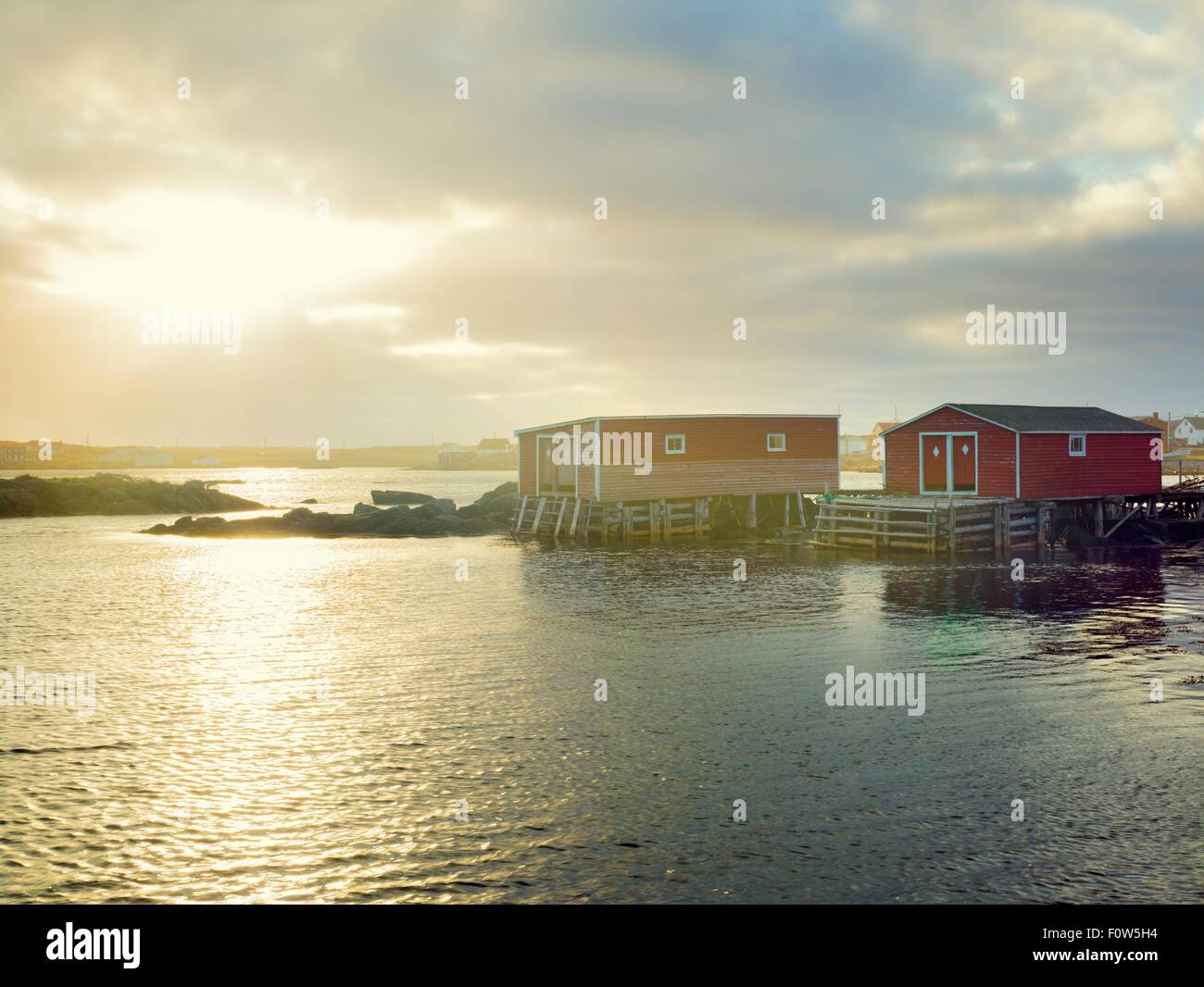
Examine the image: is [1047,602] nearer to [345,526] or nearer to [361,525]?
[361,525]

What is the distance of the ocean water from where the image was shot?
28.9 ft

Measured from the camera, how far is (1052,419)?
4369 cm

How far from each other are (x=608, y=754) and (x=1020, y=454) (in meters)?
32.9

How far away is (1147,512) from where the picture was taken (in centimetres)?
4703

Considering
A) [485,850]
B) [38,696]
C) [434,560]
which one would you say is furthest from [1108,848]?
[434,560]

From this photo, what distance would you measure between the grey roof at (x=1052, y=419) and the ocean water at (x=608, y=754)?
15.1m

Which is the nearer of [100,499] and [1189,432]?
[100,499]

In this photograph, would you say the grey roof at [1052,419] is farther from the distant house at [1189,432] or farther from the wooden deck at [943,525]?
the distant house at [1189,432]

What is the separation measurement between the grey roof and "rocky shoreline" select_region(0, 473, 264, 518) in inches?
2294

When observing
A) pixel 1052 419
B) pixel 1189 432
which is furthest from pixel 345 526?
pixel 1189 432

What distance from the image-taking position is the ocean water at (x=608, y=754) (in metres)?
8.80

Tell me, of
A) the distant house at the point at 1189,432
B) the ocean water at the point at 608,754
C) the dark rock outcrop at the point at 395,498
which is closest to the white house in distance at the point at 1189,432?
the distant house at the point at 1189,432

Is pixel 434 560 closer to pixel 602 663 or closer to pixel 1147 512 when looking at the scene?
pixel 602 663
